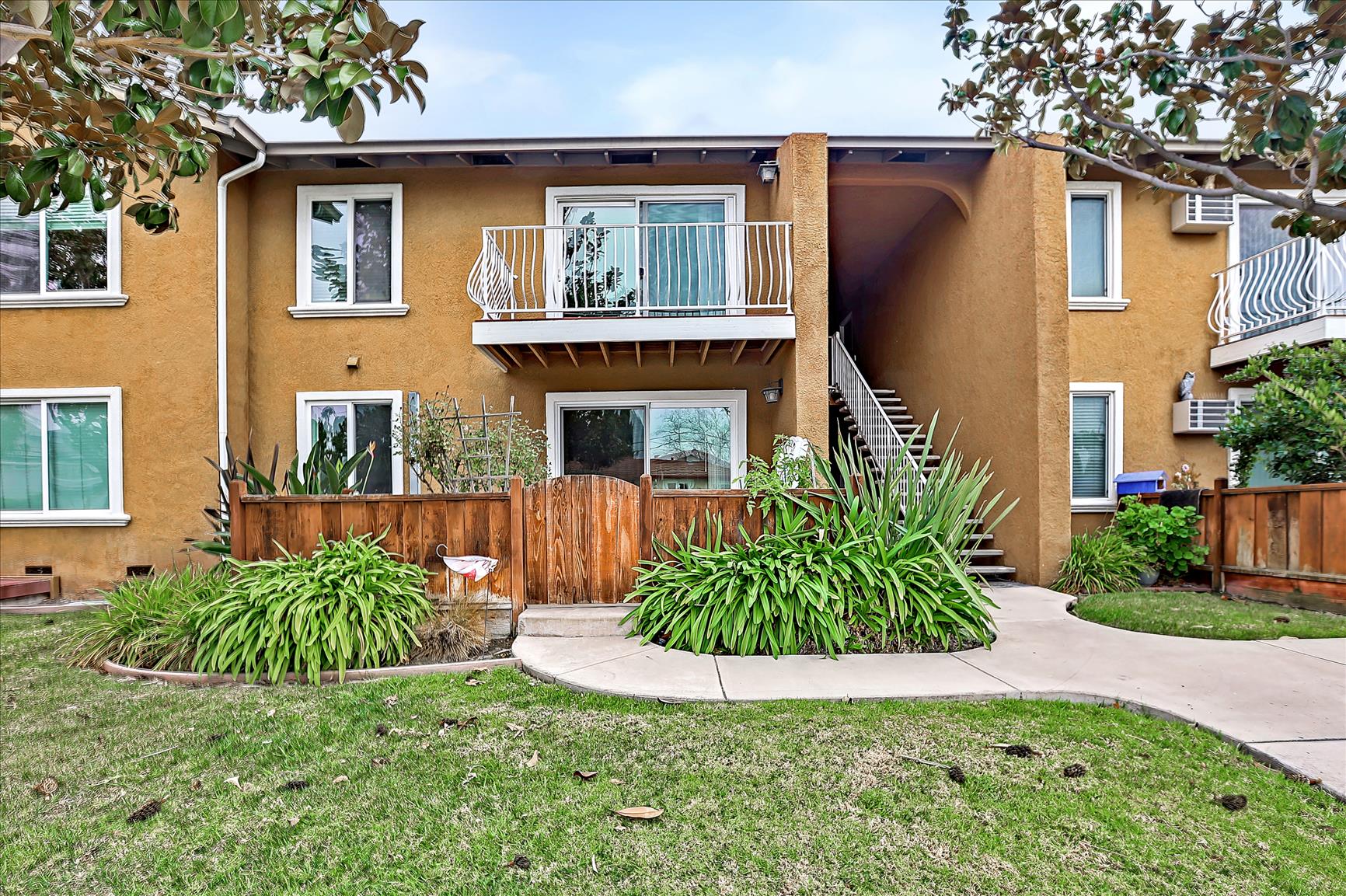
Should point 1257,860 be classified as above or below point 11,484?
below

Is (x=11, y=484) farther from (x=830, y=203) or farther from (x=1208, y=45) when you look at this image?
(x=1208, y=45)

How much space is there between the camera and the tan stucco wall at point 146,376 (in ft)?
26.7

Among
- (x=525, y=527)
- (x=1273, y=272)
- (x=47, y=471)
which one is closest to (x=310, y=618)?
(x=525, y=527)

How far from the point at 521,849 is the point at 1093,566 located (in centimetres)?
704

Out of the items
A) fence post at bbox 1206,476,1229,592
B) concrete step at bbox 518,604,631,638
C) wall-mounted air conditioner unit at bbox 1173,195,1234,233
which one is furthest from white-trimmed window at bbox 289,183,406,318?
wall-mounted air conditioner unit at bbox 1173,195,1234,233

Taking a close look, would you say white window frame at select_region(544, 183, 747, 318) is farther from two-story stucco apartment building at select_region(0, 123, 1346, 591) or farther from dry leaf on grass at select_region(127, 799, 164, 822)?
dry leaf on grass at select_region(127, 799, 164, 822)

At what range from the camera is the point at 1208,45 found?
11.0 feet

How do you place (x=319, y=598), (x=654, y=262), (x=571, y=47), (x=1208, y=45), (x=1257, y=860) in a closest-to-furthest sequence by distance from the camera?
(x=1257, y=860)
(x=1208, y=45)
(x=319, y=598)
(x=654, y=262)
(x=571, y=47)

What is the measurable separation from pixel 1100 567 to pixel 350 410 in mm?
8975

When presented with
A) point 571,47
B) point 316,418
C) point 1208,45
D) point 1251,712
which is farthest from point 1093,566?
point 571,47

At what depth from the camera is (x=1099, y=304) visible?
29.5ft

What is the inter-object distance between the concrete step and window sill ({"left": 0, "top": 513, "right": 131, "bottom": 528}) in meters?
6.04

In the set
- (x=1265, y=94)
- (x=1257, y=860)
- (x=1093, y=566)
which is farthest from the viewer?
(x=1093, y=566)

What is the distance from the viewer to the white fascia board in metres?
7.42
